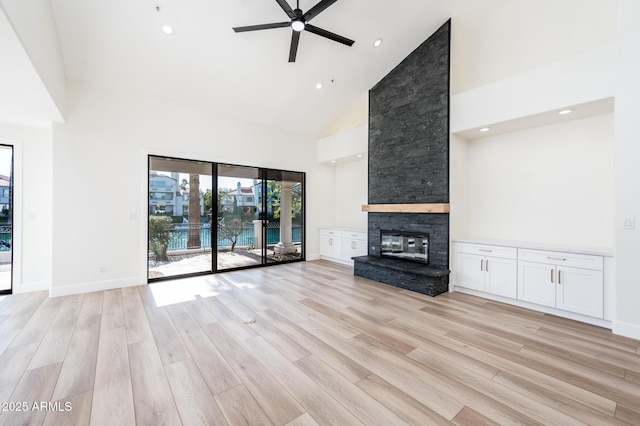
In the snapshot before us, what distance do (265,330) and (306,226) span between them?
155 inches

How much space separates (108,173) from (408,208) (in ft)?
16.4

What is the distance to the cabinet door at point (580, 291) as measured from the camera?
304 centimetres

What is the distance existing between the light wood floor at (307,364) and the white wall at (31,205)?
54 cm

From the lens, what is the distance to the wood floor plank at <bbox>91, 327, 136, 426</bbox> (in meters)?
1.71

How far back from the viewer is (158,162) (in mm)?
4836

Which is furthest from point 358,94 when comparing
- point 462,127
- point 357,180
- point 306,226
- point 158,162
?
point 158,162

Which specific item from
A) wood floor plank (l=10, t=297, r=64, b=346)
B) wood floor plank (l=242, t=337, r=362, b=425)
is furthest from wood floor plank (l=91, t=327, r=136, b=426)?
wood floor plank (l=242, t=337, r=362, b=425)

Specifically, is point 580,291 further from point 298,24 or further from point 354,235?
point 298,24

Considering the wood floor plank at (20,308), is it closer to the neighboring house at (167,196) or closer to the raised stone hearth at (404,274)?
the neighboring house at (167,196)

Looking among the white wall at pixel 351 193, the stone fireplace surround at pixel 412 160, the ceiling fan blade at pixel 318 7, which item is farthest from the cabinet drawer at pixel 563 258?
the ceiling fan blade at pixel 318 7

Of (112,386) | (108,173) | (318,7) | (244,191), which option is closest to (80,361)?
(112,386)

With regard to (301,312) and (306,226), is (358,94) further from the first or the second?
(301,312)

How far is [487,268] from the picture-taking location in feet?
13.0

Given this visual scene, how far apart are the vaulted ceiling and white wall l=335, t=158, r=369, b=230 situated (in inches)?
73.5
